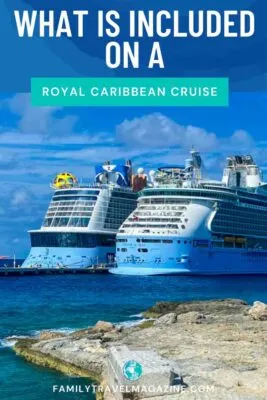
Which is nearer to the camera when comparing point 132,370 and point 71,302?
point 132,370

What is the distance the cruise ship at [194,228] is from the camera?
77188 millimetres

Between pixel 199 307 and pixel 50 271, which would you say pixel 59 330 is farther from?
pixel 50 271

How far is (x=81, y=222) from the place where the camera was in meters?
92.2

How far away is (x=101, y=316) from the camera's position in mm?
36906

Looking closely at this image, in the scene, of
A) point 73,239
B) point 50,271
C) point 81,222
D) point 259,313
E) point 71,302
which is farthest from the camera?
point 81,222

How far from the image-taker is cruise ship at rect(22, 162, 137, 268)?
3556 inches

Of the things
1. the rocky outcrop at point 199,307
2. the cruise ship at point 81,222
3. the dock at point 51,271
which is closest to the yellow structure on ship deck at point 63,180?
the cruise ship at point 81,222

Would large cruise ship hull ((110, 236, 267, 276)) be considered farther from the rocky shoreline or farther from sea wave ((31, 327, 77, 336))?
the rocky shoreline

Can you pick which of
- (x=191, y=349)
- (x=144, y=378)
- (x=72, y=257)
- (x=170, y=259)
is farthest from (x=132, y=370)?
(x=72, y=257)

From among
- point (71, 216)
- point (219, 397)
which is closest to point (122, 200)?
point (71, 216)

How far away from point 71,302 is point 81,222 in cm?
4559

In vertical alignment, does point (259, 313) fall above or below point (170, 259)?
above

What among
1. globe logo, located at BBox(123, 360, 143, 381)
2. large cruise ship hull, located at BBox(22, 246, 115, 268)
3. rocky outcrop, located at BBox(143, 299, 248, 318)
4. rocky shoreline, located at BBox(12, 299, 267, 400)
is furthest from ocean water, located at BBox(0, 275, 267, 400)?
large cruise ship hull, located at BBox(22, 246, 115, 268)

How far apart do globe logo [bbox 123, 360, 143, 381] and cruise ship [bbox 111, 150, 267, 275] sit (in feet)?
202
